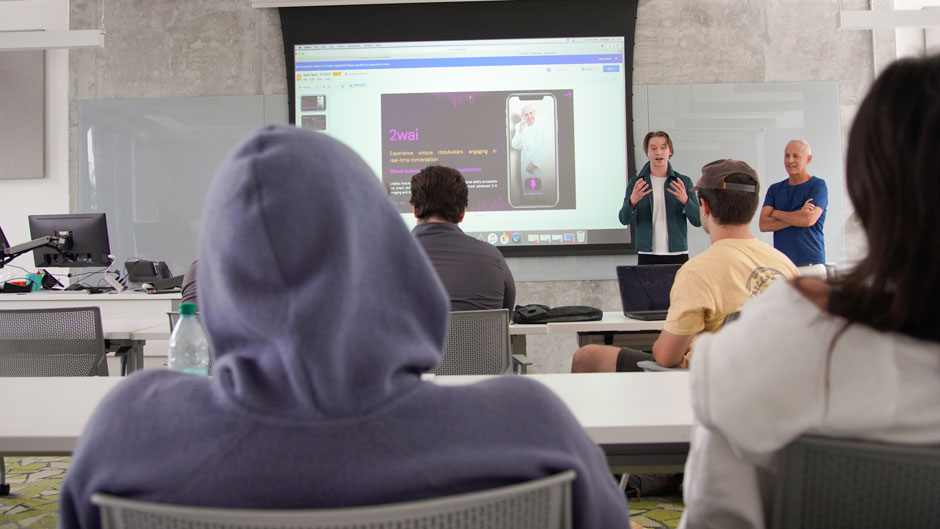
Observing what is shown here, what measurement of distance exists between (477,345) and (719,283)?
0.76 m

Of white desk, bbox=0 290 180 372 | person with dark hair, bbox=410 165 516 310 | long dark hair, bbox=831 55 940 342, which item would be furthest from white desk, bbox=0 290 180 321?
long dark hair, bbox=831 55 940 342

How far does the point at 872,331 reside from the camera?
669 mm

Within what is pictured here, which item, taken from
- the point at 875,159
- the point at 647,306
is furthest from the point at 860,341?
the point at 647,306

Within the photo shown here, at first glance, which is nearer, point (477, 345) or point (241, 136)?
point (477, 345)

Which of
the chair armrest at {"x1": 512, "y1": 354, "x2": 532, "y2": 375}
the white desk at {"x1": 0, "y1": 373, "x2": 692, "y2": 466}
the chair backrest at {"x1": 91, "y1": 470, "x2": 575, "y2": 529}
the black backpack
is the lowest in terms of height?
the chair armrest at {"x1": 512, "y1": 354, "x2": 532, "y2": 375}

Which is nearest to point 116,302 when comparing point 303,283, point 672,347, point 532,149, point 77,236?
point 77,236

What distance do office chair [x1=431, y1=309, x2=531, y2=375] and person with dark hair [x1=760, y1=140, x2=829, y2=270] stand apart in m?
2.93

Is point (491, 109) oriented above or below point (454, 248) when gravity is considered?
above

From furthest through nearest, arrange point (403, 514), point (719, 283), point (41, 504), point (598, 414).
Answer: point (41, 504) → point (719, 283) → point (598, 414) → point (403, 514)

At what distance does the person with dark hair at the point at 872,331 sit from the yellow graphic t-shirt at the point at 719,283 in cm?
132

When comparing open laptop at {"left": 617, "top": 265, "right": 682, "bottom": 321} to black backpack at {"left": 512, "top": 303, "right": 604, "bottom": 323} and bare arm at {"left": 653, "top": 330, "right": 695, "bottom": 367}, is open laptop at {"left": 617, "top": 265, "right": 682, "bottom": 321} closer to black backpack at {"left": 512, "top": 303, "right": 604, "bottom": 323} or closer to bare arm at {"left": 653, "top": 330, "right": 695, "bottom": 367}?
black backpack at {"left": 512, "top": 303, "right": 604, "bottom": 323}

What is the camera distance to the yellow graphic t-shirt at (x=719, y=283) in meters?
1.99

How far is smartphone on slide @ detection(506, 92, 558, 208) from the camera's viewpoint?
5.23 meters

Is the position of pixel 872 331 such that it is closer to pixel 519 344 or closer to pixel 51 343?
pixel 519 344
